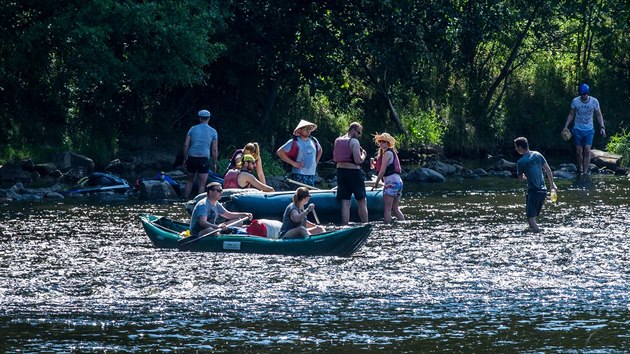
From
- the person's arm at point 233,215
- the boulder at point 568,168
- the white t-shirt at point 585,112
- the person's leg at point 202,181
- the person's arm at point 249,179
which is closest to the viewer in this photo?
the person's arm at point 233,215

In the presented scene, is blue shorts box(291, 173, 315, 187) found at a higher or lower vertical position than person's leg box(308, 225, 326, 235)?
higher

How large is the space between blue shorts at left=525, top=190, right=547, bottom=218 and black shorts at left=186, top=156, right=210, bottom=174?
705 cm

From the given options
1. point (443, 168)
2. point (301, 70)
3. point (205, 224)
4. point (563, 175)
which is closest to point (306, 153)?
point (205, 224)

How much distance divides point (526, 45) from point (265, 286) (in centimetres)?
2428

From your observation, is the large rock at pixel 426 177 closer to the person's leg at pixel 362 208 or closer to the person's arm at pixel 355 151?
the person's leg at pixel 362 208

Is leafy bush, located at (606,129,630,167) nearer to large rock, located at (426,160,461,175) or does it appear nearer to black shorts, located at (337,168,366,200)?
large rock, located at (426,160,461,175)

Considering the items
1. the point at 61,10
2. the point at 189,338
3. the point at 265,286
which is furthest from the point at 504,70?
the point at 189,338

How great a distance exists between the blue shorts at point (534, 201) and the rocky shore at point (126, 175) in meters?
7.66

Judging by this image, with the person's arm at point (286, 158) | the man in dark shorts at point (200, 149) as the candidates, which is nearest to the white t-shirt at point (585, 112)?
the man in dark shorts at point (200, 149)

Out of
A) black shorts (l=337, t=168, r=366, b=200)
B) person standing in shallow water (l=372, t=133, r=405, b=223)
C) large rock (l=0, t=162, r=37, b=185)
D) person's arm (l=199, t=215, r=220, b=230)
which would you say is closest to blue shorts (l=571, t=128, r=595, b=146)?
person standing in shallow water (l=372, t=133, r=405, b=223)

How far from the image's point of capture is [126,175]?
27.8 m

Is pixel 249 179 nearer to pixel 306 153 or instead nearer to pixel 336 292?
pixel 306 153

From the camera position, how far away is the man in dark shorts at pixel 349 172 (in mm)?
18062

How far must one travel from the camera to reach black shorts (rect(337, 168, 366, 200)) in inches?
712
